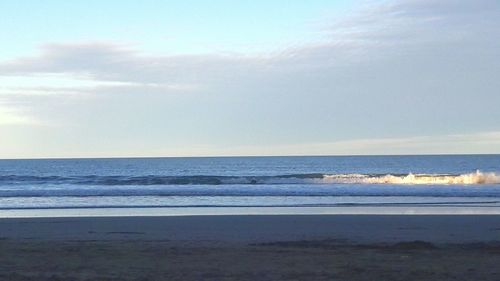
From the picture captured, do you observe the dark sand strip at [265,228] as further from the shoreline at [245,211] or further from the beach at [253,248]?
the shoreline at [245,211]

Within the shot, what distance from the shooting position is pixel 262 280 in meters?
10.4

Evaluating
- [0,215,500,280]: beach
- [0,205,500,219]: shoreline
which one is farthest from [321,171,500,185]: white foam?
[0,215,500,280]: beach

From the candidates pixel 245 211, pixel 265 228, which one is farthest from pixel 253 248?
pixel 245 211

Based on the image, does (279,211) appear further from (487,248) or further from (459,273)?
(459,273)

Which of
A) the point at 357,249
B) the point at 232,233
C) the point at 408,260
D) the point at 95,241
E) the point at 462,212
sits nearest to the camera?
the point at 408,260

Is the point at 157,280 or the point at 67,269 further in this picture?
the point at 67,269

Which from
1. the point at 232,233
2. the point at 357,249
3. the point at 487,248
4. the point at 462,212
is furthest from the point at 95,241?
the point at 462,212

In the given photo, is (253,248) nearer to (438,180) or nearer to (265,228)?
(265,228)

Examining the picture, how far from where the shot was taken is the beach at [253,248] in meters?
11.1

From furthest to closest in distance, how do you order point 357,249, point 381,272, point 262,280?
1. point 357,249
2. point 381,272
3. point 262,280

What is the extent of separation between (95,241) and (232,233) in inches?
148

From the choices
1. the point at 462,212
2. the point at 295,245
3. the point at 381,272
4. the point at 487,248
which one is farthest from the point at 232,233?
the point at 462,212

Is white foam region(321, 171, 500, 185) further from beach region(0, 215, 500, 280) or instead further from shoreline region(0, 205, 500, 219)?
beach region(0, 215, 500, 280)

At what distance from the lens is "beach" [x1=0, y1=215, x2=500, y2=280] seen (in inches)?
438
